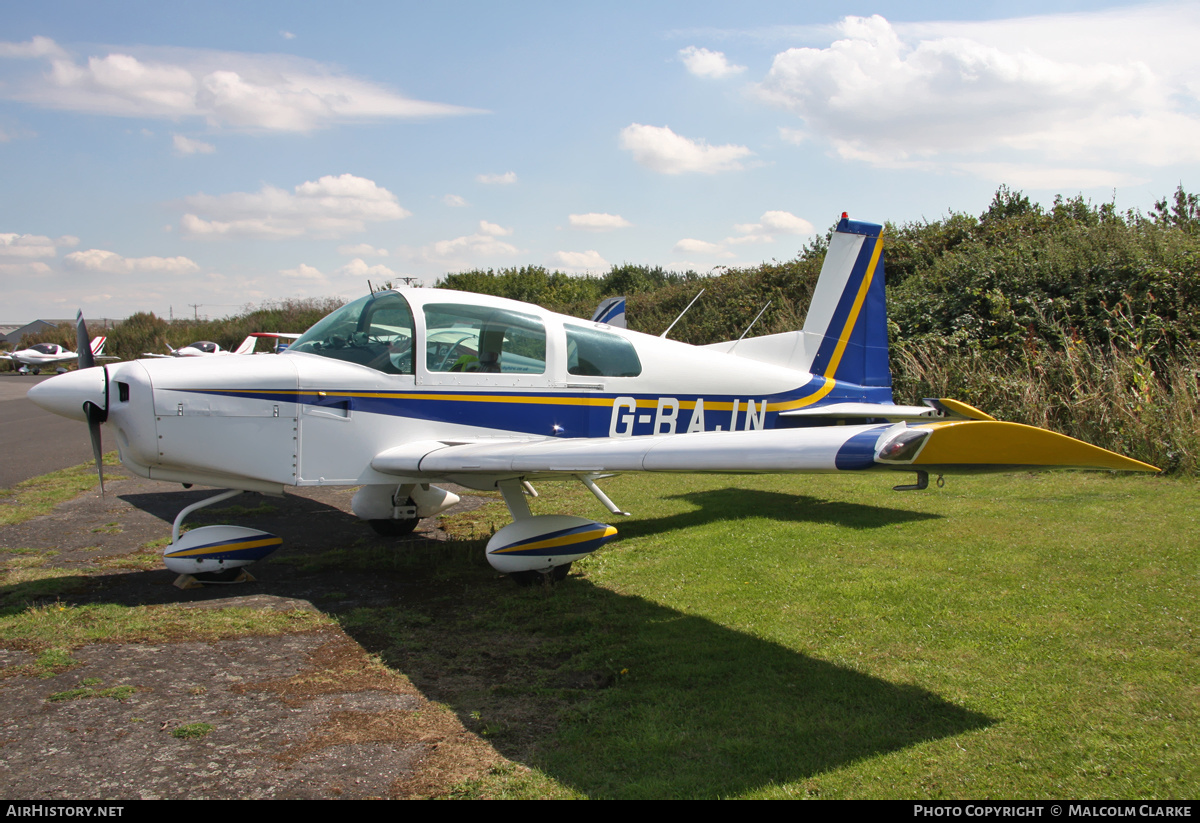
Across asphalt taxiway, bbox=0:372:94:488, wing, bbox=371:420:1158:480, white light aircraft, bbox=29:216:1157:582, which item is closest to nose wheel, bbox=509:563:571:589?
white light aircraft, bbox=29:216:1157:582

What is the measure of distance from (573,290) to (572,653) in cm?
3546

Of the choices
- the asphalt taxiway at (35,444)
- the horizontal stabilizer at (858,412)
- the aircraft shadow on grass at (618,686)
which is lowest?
the aircraft shadow on grass at (618,686)

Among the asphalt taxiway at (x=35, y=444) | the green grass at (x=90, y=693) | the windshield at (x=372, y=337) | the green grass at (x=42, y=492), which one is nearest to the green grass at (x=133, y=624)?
the green grass at (x=90, y=693)

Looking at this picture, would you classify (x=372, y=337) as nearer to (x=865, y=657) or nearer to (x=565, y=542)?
(x=565, y=542)

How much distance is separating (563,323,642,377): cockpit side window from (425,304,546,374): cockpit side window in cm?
29

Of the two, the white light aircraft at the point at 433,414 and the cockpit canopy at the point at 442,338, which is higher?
the cockpit canopy at the point at 442,338

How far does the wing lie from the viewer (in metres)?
3.01

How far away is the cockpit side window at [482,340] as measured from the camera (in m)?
5.71

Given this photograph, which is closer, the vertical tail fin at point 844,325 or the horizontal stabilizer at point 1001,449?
the horizontal stabilizer at point 1001,449

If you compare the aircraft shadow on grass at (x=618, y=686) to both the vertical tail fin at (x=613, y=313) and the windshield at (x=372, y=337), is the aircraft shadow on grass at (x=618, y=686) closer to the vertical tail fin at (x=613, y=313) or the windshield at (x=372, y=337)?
the windshield at (x=372, y=337)

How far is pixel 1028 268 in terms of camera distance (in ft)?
40.7

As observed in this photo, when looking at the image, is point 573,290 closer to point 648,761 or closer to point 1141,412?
point 1141,412

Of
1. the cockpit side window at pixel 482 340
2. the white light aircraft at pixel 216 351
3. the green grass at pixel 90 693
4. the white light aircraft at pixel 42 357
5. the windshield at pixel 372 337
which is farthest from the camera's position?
the white light aircraft at pixel 42 357
